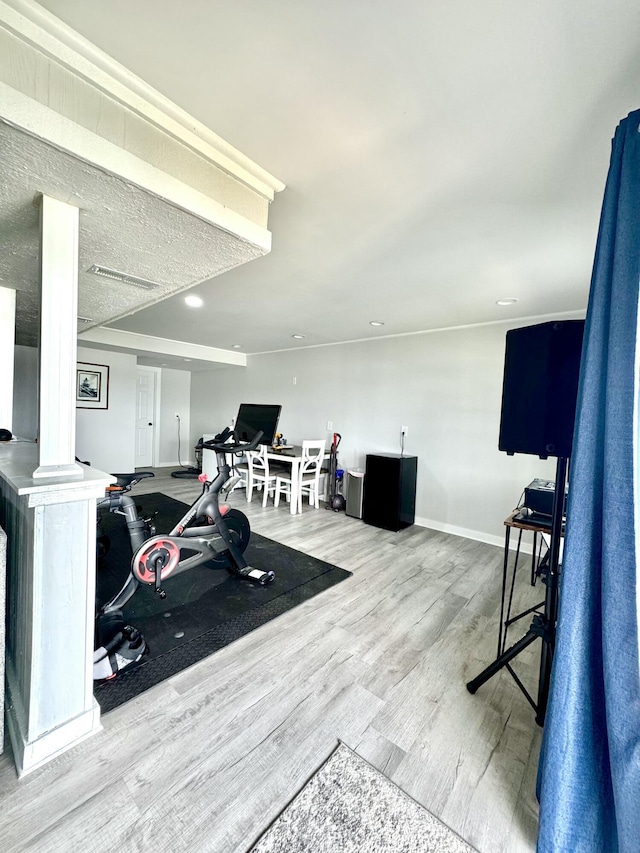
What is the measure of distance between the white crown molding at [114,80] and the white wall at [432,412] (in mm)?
3066

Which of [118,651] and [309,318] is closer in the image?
[118,651]

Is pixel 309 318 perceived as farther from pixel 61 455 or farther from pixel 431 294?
pixel 61 455

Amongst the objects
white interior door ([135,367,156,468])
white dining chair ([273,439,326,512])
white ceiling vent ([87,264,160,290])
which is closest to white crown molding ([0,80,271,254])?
white ceiling vent ([87,264,160,290])

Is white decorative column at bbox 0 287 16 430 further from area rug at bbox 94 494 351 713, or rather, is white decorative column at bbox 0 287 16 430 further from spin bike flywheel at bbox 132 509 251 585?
spin bike flywheel at bbox 132 509 251 585

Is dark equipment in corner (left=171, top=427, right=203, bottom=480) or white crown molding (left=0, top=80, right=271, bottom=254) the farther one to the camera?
dark equipment in corner (left=171, top=427, right=203, bottom=480)

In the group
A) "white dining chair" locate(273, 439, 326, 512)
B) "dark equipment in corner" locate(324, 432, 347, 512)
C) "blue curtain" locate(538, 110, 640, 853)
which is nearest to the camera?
"blue curtain" locate(538, 110, 640, 853)

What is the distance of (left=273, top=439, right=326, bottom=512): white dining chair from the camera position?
→ 4.41 m

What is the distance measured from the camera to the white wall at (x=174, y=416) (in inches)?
282

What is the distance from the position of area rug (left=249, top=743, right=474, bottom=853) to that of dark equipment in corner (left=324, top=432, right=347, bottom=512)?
11.0ft

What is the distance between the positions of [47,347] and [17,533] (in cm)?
80

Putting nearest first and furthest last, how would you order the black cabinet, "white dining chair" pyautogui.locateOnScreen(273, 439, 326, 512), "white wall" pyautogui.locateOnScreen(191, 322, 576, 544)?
"white wall" pyautogui.locateOnScreen(191, 322, 576, 544) < the black cabinet < "white dining chair" pyautogui.locateOnScreen(273, 439, 326, 512)

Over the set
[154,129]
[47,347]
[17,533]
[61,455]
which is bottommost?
[17,533]

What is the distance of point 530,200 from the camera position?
1.58 m

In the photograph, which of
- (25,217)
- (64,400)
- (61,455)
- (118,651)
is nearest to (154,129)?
(25,217)
